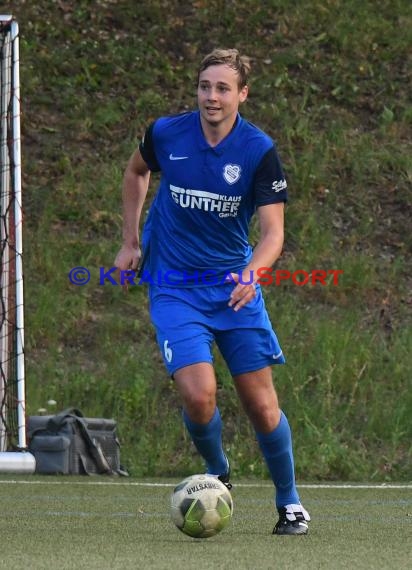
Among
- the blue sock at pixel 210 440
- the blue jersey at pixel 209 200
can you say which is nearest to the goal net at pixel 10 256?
the blue sock at pixel 210 440

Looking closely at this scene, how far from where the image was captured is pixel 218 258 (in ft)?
19.6

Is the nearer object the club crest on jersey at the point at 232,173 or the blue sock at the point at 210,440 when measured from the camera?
the club crest on jersey at the point at 232,173

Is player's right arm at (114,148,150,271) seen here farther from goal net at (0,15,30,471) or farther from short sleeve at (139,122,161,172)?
goal net at (0,15,30,471)

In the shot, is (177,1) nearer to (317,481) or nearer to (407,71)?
(407,71)

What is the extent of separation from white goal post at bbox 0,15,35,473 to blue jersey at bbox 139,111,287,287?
3.42 m

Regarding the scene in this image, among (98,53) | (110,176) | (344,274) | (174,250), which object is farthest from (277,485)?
(98,53)

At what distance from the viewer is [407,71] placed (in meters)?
15.8

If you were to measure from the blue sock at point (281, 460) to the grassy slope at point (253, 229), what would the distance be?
4.44 metres

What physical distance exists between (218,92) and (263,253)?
2.34ft

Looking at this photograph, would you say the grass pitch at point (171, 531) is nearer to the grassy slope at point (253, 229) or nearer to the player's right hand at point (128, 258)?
the player's right hand at point (128, 258)

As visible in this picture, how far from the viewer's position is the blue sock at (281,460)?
6000 mm

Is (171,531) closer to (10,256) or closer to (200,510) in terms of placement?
(200,510)

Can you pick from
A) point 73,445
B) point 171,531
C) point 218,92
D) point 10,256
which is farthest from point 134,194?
point 10,256

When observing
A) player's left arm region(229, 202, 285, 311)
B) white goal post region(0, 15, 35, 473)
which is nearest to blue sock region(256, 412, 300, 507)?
A: player's left arm region(229, 202, 285, 311)
